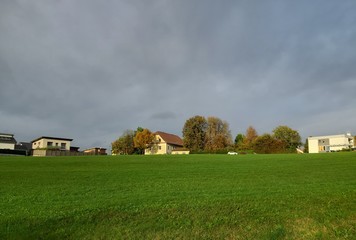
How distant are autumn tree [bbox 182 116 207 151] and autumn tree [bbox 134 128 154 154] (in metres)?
12.4

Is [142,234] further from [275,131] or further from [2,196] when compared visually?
[275,131]

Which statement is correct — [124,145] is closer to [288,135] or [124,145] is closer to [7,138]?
[7,138]

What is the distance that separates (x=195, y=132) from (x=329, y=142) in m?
55.8

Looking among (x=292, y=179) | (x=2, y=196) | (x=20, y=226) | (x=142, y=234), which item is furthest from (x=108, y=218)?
(x=292, y=179)

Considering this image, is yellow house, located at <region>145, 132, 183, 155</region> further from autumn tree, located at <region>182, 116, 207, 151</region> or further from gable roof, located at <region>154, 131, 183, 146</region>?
autumn tree, located at <region>182, 116, 207, 151</region>

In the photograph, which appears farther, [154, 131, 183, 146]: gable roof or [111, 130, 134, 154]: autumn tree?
[154, 131, 183, 146]: gable roof

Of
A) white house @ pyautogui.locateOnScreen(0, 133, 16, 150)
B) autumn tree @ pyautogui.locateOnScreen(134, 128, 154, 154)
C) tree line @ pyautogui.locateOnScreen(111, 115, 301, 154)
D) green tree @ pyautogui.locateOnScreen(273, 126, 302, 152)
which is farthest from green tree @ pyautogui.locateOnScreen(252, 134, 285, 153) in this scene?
white house @ pyautogui.locateOnScreen(0, 133, 16, 150)

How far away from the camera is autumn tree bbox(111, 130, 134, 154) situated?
102062 mm

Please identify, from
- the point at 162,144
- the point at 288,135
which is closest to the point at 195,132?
the point at 162,144

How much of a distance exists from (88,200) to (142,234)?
4403mm

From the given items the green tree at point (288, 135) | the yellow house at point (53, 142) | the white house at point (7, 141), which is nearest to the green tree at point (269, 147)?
the green tree at point (288, 135)

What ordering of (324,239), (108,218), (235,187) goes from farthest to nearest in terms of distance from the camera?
(235,187) < (108,218) < (324,239)

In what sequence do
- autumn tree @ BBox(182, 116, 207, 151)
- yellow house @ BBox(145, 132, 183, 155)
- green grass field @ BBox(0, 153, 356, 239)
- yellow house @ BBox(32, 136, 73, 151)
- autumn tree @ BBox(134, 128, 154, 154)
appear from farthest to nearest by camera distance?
yellow house @ BBox(145, 132, 183, 155) → autumn tree @ BBox(134, 128, 154, 154) → yellow house @ BBox(32, 136, 73, 151) → autumn tree @ BBox(182, 116, 207, 151) → green grass field @ BBox(0, 153, 356, 239)

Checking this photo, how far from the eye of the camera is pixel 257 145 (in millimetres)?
68125
